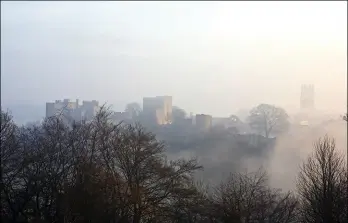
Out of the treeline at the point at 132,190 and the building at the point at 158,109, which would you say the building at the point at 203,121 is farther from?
the treeline at the point at 132,190

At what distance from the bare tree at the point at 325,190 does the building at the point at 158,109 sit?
70.2 feet

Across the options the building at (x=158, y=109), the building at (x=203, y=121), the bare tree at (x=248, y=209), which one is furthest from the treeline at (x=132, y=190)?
the building at (x=203, y=121)

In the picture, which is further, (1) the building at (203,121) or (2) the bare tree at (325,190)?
(1) the building at (203,121)

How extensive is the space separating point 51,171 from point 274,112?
3213 cm

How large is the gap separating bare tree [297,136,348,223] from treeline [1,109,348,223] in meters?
0.02

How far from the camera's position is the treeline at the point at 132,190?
38.2 feet

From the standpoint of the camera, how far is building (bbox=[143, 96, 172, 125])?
34.3 meters

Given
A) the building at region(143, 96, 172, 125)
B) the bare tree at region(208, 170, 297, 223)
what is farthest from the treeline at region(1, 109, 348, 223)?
the building at region(143, 96, 172, 125)

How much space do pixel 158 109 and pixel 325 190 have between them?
80.9 ft

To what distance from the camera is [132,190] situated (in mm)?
12430

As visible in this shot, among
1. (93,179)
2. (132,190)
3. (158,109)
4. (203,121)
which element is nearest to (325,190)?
(132,190)

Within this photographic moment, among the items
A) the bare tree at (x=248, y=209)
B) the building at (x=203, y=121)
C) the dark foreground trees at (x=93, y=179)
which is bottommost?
the bare tree at (x=248, y=209)

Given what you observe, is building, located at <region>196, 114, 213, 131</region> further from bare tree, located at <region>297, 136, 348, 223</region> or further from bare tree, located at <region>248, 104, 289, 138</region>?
bare tree, located at <region>297, 136, 348, 223</region>

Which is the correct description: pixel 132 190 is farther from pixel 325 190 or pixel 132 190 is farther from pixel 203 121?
pixel 203 121
